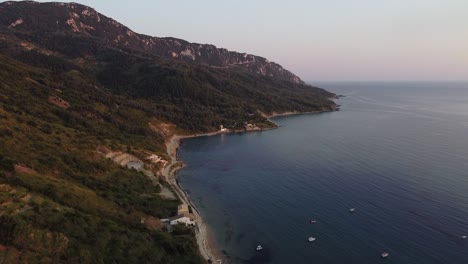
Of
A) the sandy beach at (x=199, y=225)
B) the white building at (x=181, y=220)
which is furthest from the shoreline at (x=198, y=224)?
the white building at (x=181, y=220)

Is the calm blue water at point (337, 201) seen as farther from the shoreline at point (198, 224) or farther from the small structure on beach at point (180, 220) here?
the small structure on beach at point (180, 220)

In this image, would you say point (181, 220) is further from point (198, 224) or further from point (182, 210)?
point (198, 224)

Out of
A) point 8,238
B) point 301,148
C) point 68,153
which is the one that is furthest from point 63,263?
point 301,148

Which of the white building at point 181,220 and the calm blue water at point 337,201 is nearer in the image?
the calm blue water at point 337,201

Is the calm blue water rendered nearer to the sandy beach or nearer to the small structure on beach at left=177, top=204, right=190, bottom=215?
the sandy beach

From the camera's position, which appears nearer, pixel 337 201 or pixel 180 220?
pixel 180 220

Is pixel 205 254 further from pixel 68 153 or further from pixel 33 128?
pixel 33 128

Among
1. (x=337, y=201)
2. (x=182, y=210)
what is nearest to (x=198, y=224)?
(x=182, y=210)

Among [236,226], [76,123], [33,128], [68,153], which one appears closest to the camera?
[236,226]
